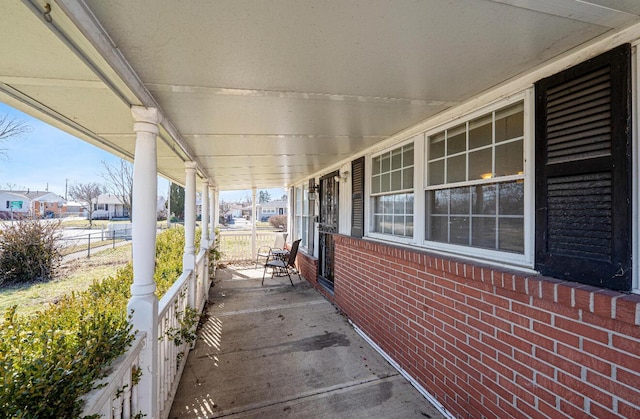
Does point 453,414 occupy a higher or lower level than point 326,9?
lower

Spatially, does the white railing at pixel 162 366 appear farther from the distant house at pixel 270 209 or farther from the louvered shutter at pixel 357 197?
the distant house at pixel 270 209

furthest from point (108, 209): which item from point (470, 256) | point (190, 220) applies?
point (470, 256)

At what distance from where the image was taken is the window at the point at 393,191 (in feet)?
10.1

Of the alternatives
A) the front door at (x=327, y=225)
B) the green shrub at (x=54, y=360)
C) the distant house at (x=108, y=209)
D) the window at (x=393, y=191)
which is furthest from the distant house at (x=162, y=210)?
the green shrub at (x=54, y=360)

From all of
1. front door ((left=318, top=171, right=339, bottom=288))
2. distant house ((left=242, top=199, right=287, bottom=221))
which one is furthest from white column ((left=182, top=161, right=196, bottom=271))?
distant house ((left=242, top=199, right=287, bottom=221))

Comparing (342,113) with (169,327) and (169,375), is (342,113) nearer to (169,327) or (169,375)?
(169,327)

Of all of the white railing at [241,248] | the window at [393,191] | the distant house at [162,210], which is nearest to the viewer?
the window at [393,191]

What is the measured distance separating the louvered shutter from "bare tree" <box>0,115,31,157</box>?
11.7 ft

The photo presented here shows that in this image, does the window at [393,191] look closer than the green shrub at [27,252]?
Yes

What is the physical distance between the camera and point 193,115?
2.30 meters

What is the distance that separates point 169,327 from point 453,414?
2489 millimetres

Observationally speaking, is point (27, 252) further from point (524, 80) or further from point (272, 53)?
point (524, 80)

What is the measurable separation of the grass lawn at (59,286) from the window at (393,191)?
166 inches

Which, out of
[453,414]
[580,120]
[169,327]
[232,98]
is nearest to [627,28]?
[580,120]
